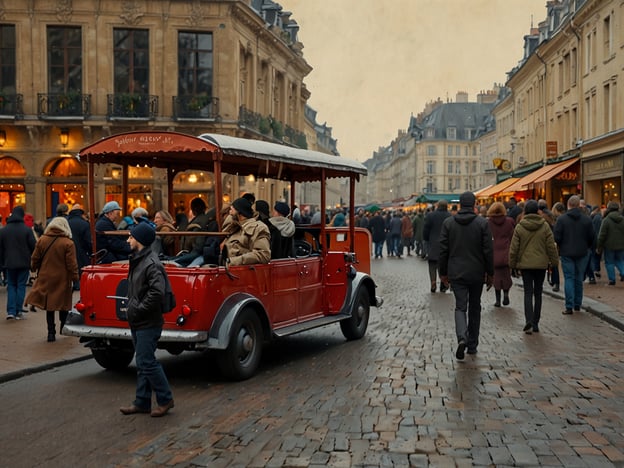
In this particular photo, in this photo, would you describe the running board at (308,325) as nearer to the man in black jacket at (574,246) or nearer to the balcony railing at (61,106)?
the man in black jacket at (574,246)

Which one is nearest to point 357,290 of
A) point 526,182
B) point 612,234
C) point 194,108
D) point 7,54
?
point 612,234

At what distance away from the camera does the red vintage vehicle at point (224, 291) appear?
780cm

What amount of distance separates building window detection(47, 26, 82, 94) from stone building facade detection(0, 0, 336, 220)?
0.13 feet

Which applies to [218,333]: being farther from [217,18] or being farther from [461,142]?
[461,142]

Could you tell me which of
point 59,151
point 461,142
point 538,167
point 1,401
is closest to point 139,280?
point 1,401

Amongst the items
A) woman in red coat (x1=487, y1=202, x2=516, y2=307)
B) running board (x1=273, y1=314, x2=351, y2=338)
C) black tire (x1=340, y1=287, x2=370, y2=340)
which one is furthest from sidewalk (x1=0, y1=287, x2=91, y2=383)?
A: woman in red coat (x1=487, y1=202, x2=516, y2=307)

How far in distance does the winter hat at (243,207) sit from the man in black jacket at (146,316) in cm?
197

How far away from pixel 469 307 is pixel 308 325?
6.36ft

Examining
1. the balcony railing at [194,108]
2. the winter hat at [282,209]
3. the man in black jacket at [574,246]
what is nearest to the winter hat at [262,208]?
the winter hat at [282,209]

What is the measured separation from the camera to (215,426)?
20.7 ft

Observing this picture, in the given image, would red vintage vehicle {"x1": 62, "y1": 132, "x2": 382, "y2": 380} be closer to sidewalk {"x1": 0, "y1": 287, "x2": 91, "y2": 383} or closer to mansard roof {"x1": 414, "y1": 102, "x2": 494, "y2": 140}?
sidewalk {"x1": 0, "y1": 287, "x2": 91, "y2": 383}

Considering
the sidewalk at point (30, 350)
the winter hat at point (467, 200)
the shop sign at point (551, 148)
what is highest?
the shop sign at point (551, 148)

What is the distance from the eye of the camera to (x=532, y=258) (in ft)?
36.9

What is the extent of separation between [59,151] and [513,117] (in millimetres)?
34701
